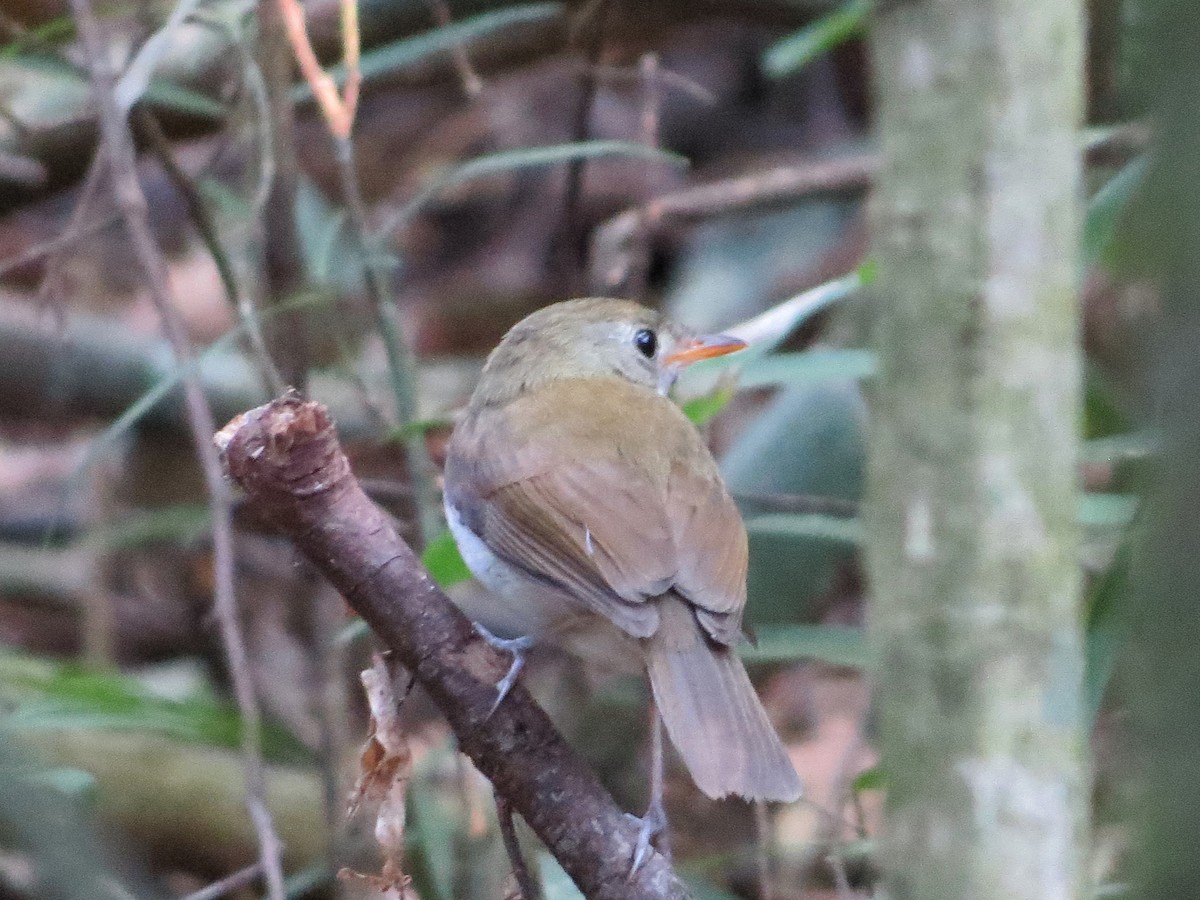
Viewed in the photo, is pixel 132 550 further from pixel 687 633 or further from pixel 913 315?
pixel 913 315

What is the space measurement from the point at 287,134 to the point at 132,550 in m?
3.13

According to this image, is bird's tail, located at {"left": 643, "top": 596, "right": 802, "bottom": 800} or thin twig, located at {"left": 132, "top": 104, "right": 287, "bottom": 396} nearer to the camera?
bird's tail, located at {"left": 643, "top": 596, "right": 802, "bottom": 800}

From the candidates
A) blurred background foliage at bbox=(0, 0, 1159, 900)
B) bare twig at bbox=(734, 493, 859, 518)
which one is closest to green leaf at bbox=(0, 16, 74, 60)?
blurred background foliage at bbox=(0, 0, 1159, 900)

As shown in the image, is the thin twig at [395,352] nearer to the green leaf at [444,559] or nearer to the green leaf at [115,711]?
the green leaf at [444,559]

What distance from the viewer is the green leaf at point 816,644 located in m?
2.79

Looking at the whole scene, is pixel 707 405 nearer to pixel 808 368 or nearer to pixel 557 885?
pixel 808 368

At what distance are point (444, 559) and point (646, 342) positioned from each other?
764 millimetres

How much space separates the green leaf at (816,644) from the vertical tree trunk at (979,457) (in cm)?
121

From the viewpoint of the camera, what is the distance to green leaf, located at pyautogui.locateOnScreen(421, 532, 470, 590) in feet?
9.02

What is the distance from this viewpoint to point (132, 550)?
6320mm

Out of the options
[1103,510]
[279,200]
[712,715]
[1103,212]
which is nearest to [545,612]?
[712,715]

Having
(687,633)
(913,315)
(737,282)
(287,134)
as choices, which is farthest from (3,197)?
(913,315)

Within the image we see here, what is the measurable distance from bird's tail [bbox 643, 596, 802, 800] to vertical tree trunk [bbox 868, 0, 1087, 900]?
1.76 ft

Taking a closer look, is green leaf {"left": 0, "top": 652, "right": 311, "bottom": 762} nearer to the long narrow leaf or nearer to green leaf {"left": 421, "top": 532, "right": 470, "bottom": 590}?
green leaf {"left": 421, "top": 532, "right": 470, "bottom": 590}
